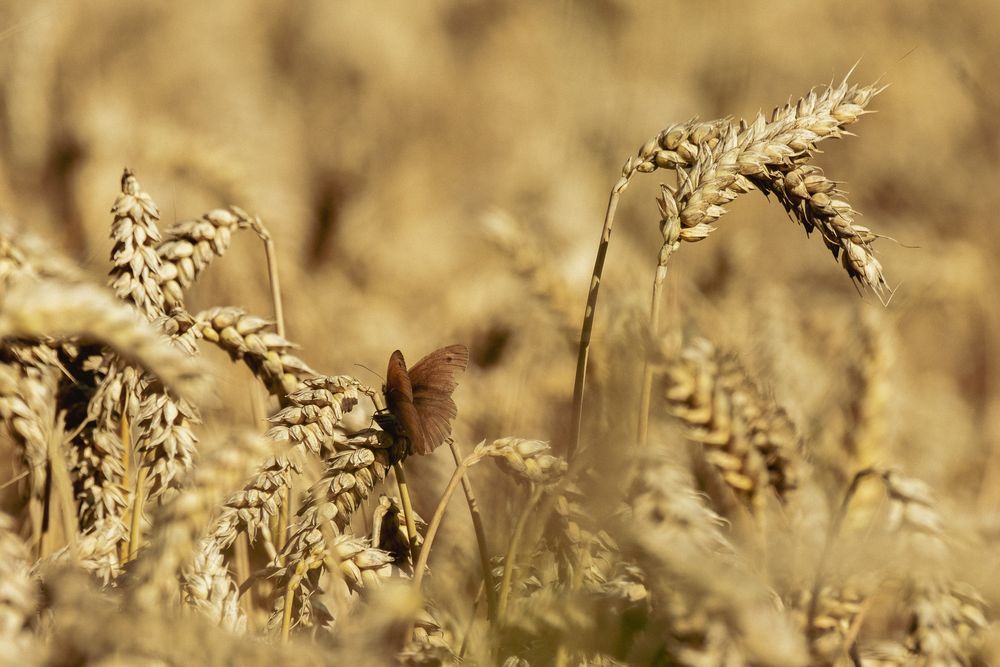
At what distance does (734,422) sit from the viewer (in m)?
0.88

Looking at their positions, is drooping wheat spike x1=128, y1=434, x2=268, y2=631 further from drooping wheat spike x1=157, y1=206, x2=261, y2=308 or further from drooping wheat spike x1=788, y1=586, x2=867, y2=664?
drooping wheat spike x1=788, y1=586, x2=867, y2=664

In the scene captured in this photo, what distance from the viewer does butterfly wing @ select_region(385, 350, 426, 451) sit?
83 cm

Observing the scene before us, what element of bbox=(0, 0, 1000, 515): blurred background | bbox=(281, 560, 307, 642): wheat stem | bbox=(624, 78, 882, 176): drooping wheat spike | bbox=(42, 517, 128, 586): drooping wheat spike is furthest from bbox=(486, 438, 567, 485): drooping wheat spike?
bbox=(0, 0, 1000, 515): blurred background

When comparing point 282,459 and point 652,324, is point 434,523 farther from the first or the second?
point 652,324

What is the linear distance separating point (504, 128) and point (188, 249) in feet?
10.2

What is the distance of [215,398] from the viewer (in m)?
0.67

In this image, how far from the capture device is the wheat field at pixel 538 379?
677 mm

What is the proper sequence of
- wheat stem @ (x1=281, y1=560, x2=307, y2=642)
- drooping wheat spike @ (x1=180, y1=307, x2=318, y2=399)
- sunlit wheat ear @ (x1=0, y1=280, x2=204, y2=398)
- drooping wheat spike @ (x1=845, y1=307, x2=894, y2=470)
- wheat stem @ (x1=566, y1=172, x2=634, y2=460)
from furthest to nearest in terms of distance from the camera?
drooping wheat spike @ (x1=845, y1=307, x2=894, y2=470) → drooping wheat spike @ (x1=180, y1=307, x2=318, y2=399) → wheat stem @ (x1=566, y1=172, x2=634, y2=460) → wheat stem @ (x1=281, y1=560, x2=307, y2=642) → sunlit wheat ear @ (x1=0, y1=280, x2=204, y2=398)

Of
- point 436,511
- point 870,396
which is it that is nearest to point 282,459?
point 436,511

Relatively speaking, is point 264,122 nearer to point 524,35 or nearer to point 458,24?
point 458,24

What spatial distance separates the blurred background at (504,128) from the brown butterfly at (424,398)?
1.53 meters

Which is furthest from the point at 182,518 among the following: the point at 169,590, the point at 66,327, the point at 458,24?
the point at 458,24

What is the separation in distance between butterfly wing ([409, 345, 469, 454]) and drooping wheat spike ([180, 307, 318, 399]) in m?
0.18

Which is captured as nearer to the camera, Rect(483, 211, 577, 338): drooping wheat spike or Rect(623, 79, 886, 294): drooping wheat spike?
Rect(623, 79, 886, 294): drooping wheat spike
